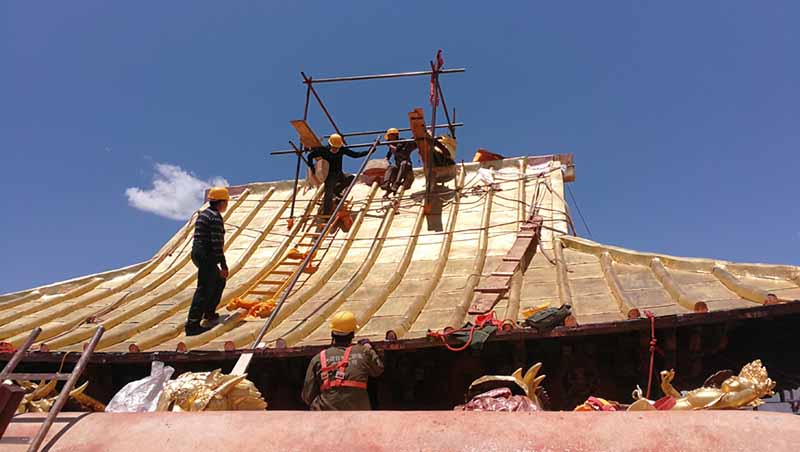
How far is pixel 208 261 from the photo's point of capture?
6145 mm

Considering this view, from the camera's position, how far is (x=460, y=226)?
8570 millimetres

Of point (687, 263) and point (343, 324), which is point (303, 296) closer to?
point (343, 324)

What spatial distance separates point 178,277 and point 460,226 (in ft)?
14.3

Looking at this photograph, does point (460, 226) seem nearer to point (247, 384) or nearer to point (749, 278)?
point (749, 278)

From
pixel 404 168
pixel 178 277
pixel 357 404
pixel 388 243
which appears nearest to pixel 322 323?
pixel 357 404

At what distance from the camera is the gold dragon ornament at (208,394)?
3.55 meters

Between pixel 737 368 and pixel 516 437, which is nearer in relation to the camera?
pixel 516 437

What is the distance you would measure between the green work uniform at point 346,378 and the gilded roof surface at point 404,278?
0.96 metres

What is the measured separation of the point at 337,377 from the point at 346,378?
2.6 inches

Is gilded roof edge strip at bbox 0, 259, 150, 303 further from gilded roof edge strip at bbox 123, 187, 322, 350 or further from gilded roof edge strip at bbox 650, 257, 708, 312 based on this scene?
gilded roof edge strip at bbox 650, 257, 708, 312

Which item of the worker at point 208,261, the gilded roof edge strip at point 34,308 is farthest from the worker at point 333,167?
the gilded roof edge strip at point 34,308

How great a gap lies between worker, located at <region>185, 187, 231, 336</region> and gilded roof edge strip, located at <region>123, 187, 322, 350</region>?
0.82 feet

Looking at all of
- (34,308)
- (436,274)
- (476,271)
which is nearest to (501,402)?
(476,271)

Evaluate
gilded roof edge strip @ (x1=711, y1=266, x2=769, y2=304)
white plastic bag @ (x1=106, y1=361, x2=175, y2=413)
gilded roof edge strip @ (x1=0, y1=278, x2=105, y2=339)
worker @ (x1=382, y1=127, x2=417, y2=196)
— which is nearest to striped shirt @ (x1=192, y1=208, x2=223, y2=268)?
white plastic bag @ (x1=106, y1=361, x2=175, y2=413)
